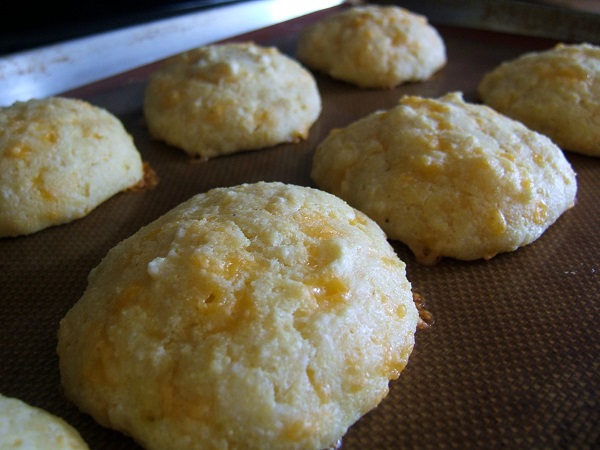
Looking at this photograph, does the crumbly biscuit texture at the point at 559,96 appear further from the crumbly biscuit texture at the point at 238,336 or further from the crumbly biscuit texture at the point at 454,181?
the crumbly biscuit texture at the point at 238,336

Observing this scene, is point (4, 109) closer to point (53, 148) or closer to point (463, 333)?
point (53, 148)

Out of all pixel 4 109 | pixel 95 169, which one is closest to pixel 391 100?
pixel 95 169

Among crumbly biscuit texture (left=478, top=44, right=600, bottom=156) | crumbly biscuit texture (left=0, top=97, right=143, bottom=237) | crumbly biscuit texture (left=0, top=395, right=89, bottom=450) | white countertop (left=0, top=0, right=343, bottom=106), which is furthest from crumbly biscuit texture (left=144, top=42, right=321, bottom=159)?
crumbly biscuit texture (left=0, top=395, right=89, bottom=450)

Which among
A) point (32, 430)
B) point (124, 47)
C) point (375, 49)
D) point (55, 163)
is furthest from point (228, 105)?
Result: point (32, 430)

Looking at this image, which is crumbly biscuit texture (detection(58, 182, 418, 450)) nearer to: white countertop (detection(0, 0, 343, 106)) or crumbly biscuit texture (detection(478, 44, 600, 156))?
crumbly biscuit texture (detection(478, 44, 600, 156))

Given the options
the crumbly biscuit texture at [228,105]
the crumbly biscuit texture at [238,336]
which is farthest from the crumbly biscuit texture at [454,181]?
the crumbly biscuit texture at [228,105]

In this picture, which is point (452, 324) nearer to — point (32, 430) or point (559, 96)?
point (32, 430)

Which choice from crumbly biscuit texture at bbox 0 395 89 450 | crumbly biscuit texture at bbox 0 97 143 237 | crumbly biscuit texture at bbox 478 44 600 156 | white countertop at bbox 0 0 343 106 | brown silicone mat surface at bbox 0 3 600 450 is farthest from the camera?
white countertop at bbox 0 0 343 106
